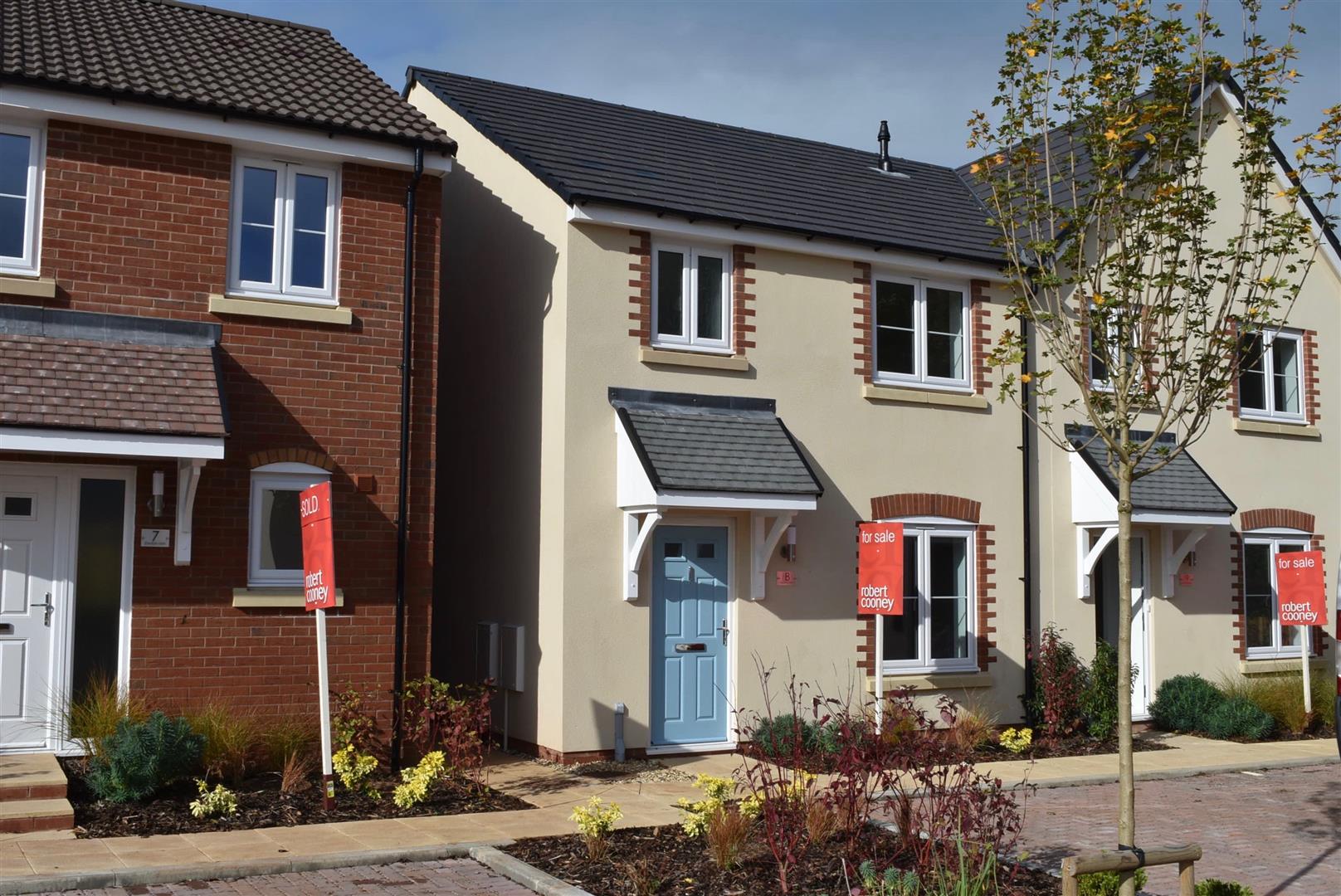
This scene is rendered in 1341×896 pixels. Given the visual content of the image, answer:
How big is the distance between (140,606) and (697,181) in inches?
289

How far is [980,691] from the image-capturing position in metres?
14.9

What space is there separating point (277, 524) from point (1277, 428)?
13371 mm

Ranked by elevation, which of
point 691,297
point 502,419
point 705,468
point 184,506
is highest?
point 691,297

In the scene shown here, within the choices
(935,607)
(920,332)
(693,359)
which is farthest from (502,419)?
(935,607)

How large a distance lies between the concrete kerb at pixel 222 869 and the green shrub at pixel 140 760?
1855mm

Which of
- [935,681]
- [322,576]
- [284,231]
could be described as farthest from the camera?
[935,681]

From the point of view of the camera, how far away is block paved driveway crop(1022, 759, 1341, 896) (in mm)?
8477

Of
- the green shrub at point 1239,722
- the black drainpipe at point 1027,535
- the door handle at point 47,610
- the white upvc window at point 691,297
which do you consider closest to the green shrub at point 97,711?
the door handle at point 47,610

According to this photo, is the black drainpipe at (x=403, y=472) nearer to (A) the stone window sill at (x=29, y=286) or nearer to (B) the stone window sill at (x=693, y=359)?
(B) the stone window sill at (x=693, y=359)

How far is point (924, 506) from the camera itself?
1480 cm

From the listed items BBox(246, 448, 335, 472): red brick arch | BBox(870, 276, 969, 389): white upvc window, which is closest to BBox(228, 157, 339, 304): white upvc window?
BBox(246, 448, 335, 472): red brick arch

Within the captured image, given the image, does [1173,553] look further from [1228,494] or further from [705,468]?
[705,468]

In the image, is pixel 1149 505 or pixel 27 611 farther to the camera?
pixel 1149 505

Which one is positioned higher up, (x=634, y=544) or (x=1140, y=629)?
(x=634, y=544)
